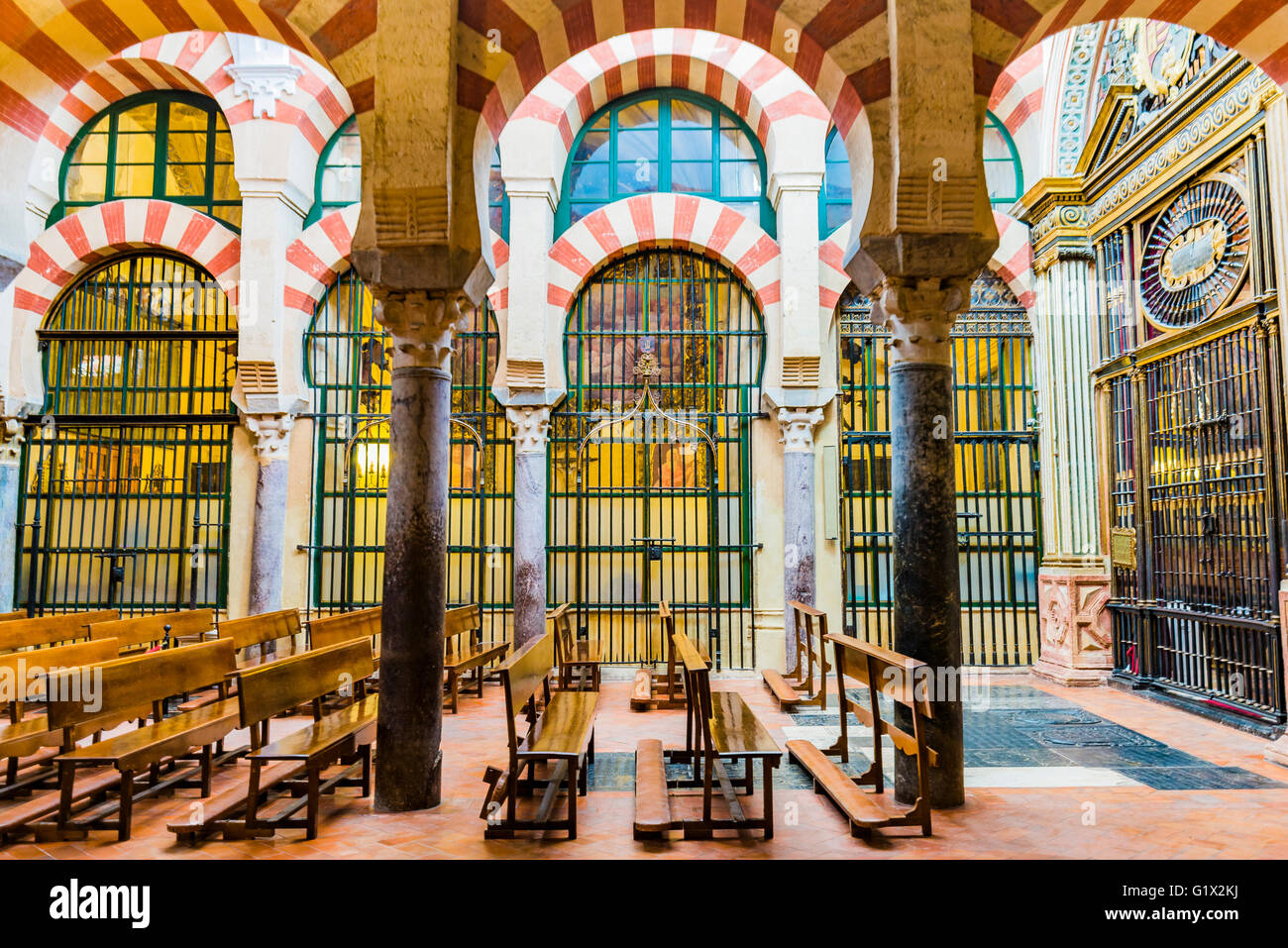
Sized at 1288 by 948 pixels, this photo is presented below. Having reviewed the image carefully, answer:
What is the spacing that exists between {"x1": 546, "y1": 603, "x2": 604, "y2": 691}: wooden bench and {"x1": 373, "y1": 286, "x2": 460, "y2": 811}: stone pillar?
3.07 metres

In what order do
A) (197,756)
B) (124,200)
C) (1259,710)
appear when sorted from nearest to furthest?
(197,756) → (1259,710) → (124,200)

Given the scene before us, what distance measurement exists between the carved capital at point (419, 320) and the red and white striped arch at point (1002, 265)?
Result: 6902mm

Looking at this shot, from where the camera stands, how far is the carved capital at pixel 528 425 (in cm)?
1070

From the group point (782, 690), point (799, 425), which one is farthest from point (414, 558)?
point (799, 425)

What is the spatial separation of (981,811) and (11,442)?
13030mm

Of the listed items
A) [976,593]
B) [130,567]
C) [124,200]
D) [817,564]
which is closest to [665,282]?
[817,564]

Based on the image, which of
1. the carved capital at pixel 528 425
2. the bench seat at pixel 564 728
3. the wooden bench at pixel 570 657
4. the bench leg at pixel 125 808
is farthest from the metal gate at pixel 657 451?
the bench leg at pixel 125 808

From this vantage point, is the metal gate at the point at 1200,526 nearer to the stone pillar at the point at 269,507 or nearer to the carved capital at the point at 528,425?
the carved capital at the point at 528,425

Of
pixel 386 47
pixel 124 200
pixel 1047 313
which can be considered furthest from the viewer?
pixel 124 200

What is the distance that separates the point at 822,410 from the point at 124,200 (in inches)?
405

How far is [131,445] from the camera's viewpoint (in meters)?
11.7

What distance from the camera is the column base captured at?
384 inches
